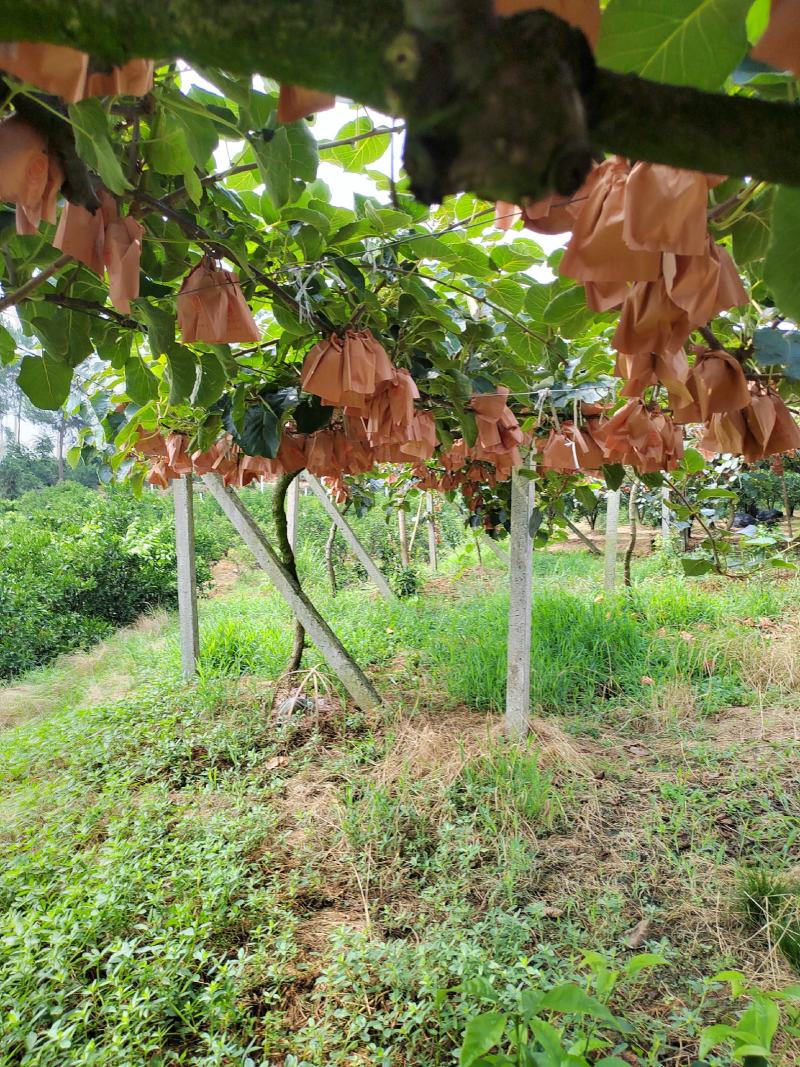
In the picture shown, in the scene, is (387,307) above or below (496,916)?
above

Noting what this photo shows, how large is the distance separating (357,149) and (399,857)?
5.91 ft

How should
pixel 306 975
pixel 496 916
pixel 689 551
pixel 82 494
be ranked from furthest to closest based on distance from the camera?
pixel 82 494, pixel 689 551, pixel 496 916, pixel 306 975

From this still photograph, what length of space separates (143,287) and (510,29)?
2.42ft

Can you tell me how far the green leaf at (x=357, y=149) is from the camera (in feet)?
2.85

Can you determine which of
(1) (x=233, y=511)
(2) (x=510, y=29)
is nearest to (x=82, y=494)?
(1) (x=233, y=511)

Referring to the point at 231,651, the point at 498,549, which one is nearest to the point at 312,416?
the point at 231,651

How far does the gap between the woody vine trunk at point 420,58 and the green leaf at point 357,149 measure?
0.83 meters

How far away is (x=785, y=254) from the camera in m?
0.31

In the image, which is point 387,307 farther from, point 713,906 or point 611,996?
point 713,906

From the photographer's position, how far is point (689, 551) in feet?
21.3

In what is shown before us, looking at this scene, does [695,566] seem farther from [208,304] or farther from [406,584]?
[406,584]

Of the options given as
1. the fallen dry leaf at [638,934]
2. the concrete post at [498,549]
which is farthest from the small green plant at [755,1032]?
the concrete post at [498,549]

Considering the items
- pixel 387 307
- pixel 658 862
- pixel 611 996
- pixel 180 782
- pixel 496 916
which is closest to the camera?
pixel 387 307

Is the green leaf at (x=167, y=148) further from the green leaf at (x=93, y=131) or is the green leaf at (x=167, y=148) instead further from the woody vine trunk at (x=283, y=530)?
the woody vine trunk at (x=283, y=530)
